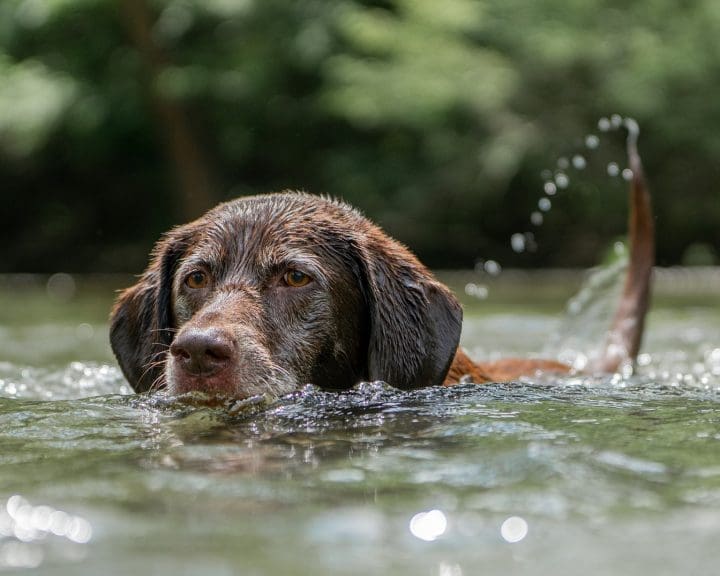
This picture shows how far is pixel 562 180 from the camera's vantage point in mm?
17031

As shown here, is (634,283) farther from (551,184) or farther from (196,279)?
(551,184)

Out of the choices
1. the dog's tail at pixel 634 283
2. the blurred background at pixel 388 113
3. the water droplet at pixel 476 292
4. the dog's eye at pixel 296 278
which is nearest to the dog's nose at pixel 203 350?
the dog's eye at pixel 296 278

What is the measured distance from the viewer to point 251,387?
373 cm

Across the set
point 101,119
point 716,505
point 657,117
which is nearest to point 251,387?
point 716,505

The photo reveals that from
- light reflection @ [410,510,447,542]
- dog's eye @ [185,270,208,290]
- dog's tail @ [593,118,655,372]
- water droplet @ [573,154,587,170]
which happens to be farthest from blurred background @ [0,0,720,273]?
light reflection @ [410,510,447,542]

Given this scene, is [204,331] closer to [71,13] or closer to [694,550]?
[694,550]

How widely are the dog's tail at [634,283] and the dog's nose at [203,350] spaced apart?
2593mm

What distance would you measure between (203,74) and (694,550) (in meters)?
17.6

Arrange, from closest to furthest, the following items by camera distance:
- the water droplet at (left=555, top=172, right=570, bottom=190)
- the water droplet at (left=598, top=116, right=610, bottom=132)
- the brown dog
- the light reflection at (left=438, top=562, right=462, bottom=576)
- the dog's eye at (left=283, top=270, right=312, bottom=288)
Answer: the light reflection at (left=438, top=562, right=462, bottom=576) → the brown dog → the dog's eye at (left=283, top=270, right=312, bottom=288) → the water droplet at (left=598, top=116, right=610, bottom=132) → the water droplet at (left=555, top=172, right=570, bottom=190)

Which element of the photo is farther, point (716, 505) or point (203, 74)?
point (203, 74)

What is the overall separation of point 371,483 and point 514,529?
46 cm

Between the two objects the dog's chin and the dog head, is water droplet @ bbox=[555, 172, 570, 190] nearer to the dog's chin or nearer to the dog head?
the dog head

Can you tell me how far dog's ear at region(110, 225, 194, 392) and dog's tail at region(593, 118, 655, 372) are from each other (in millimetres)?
2301

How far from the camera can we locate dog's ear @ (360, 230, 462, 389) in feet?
13.9
